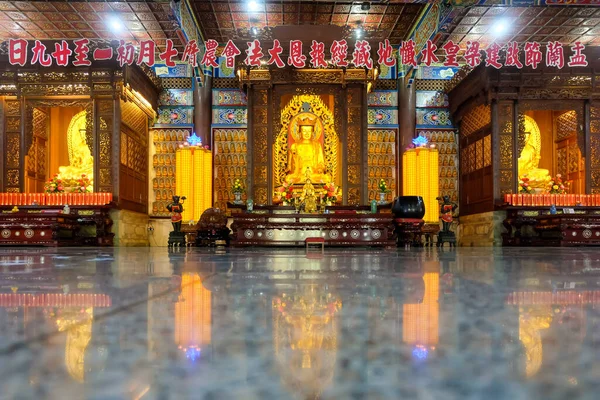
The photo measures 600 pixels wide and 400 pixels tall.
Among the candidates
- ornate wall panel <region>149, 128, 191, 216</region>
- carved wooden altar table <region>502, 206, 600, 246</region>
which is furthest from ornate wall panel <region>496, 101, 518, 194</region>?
ornate wall panel <region>149, 128, 191, 216</region>

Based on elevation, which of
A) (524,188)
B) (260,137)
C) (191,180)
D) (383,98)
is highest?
(383,98)

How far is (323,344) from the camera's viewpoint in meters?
0.48

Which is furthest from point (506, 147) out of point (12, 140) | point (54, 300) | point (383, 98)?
point (54, 300)

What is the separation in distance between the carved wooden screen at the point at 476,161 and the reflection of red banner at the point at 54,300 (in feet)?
34.4

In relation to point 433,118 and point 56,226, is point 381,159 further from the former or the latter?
A: point 56,226

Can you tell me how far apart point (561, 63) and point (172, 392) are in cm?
1096

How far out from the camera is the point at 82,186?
10664 mm

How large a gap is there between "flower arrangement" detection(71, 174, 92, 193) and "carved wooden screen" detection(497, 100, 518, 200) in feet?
28.8

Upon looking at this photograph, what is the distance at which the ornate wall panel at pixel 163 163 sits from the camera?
1245 centimetres

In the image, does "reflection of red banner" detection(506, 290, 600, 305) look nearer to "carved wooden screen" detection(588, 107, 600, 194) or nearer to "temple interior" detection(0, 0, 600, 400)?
"temple interior" detection(0, 0, 600, 400)

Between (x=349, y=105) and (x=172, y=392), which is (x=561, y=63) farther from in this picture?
(x=172, y=392)

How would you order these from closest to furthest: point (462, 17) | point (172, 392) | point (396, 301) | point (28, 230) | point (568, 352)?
point (172, 392), point (568, 352), point (396, 301), point (28, 230), point (462, 17)

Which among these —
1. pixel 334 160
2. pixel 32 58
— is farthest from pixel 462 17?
pixel 32 58

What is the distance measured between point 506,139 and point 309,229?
16.9ft
